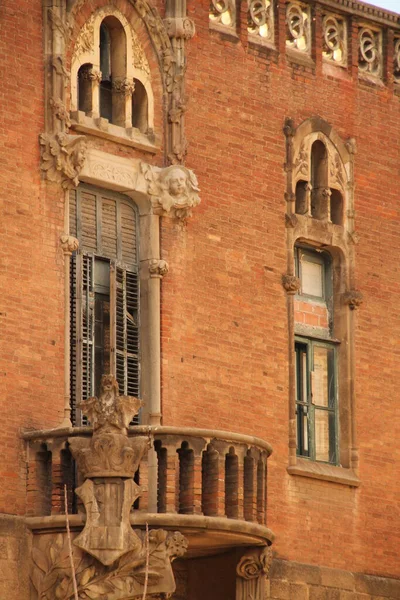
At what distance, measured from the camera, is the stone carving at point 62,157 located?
98.8 ft

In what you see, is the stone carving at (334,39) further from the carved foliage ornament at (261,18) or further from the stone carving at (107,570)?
the stone carving at (107,570)

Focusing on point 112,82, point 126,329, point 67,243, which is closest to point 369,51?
point 112,82

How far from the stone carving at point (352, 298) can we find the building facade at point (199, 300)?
0.03 meters

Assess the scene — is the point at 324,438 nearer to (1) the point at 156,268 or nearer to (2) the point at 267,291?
(2) the point at 267,291

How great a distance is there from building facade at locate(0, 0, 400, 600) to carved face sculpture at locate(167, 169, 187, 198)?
5 cm

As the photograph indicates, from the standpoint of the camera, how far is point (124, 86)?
31234 mm

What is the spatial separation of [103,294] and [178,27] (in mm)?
3648

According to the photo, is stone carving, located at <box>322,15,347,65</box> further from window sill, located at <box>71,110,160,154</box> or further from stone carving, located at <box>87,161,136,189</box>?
stone carving, located at <box>87,161,136,189</box>

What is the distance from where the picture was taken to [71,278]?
30.5 metres

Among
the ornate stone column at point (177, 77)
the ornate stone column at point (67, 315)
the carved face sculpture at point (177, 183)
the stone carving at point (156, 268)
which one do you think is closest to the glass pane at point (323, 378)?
the stone carving at point (156, 268)

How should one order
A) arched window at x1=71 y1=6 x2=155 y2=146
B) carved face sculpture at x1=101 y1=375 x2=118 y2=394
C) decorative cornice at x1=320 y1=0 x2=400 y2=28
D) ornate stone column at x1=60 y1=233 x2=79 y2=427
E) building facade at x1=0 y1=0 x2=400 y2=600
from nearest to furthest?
1. carved face sculpture at x1=101 y1=375 x2=118 y2=394
2. building facade at x1=0 y1=0 x2=400 y2=600
3. ornate stone column at x1=60 y1=233 x2=79 y2=427
4. arched window at x1=71 y1=6 x2=155 y2=146
5. decorative cornice at x1=320 y1=0 x2=400 y2=28

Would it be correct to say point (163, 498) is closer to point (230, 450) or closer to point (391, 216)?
point (230, 450)

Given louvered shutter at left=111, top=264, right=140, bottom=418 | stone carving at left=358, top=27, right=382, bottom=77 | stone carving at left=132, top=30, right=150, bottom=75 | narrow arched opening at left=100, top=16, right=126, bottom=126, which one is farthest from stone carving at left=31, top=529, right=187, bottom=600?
stone carving at left=358, top=27, right=382, bottom=77

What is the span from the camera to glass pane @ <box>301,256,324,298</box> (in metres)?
33.7
